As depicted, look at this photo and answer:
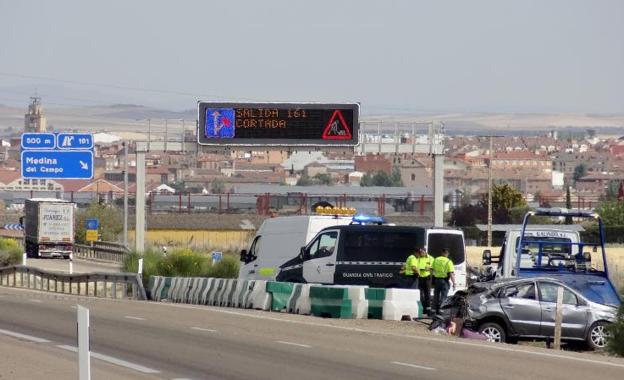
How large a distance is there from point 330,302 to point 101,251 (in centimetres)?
4588

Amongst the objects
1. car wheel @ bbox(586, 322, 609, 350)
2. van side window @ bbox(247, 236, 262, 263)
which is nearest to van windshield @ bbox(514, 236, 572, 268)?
car wheel @ bbox(586, 322, 609, 350)

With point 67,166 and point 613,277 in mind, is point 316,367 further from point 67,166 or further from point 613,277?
point 67,166

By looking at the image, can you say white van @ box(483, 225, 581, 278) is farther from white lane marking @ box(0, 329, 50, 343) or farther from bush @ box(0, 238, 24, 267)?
bush @ box(0, 238, 24, 267)

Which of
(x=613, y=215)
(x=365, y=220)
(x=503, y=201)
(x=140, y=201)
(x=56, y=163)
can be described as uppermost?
(x=56, y=163)

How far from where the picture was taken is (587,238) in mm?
80062

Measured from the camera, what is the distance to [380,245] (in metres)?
32.5

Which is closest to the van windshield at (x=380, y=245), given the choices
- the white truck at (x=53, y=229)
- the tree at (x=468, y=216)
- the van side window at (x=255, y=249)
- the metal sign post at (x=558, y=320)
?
the van side window at (x=255, y=249)

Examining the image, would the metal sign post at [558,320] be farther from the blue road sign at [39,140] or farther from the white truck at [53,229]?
the white truck at [53,229]

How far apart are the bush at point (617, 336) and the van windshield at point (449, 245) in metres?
9.92

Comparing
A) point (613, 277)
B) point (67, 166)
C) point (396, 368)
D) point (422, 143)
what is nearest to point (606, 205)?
point (422, 143)

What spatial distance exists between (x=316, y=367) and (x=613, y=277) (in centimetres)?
2185

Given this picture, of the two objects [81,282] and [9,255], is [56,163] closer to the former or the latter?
[9,255]

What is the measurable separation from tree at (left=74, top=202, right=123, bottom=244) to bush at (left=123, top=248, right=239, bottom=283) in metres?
41.4

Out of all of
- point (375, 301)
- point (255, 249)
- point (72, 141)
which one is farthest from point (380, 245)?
point (72, 141)
